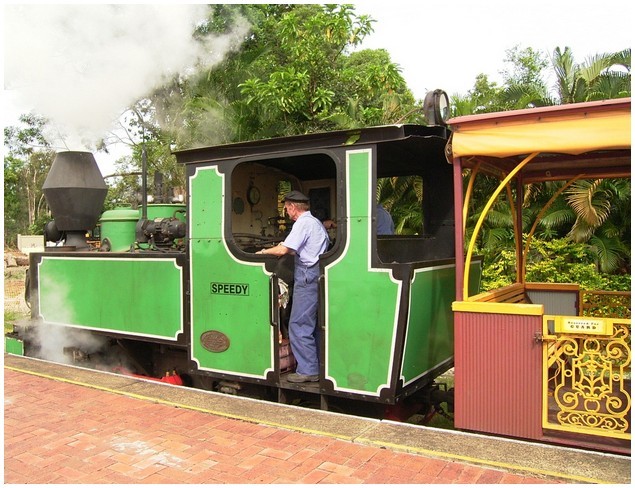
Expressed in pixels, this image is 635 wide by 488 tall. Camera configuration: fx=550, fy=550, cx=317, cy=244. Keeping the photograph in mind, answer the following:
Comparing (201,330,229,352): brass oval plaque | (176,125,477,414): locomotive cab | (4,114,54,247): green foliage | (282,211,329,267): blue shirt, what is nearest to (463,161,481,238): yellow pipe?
(176,125,477,414): locomotive cab

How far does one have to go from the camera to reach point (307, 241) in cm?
432

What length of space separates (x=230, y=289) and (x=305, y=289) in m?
0.68

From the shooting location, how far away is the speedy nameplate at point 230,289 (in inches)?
176

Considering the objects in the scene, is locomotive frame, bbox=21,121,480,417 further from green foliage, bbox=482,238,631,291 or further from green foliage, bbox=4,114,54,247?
green foliage, bbox=4,114,54,247

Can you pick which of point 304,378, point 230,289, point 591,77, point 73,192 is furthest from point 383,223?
point 591,77

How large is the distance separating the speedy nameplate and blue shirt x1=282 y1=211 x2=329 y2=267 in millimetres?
510

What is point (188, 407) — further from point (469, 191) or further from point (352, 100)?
point (352, 100)

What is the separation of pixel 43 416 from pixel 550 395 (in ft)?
12.3

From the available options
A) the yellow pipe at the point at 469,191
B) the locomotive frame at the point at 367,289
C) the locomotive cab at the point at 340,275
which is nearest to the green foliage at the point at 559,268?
the locomotive frame at the point at 367,289

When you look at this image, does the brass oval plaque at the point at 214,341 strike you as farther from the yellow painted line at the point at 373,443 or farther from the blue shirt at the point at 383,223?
the blue shirt at the point at 383,223

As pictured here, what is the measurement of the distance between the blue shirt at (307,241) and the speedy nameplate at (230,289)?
0.51 meters

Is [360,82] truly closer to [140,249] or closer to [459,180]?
[140,249]

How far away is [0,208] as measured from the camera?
16.0ft

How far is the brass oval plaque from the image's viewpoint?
460 centimetres
